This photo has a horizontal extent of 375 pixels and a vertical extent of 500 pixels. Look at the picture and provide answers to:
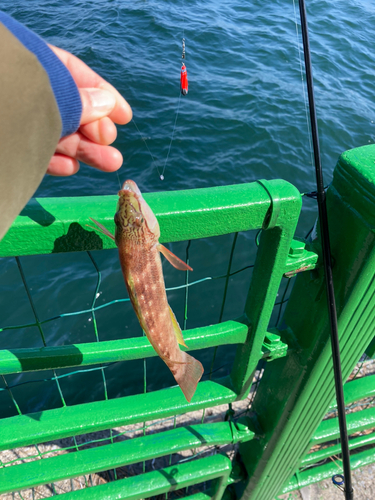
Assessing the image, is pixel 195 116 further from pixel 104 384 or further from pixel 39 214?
pixel 39 214

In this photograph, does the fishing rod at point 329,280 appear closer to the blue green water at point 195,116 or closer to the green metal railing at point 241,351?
the green metal railing at point 241,351

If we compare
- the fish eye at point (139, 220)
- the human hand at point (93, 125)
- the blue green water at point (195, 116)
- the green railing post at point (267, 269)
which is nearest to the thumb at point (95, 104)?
the human hand at point (93, 125)

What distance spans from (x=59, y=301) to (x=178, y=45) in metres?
10.5

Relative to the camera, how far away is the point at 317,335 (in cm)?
199

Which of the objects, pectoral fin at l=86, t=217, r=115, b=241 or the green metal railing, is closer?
pectoral fin at l=86, t=217, r=115, b=241

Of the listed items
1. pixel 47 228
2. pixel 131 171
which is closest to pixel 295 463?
pixel 47 228

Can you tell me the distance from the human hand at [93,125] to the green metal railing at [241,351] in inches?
5.9

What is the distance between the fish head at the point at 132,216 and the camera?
1.25 metres

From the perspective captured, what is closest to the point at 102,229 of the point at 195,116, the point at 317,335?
the point at 317,335

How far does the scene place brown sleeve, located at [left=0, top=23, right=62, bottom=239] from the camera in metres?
0.74

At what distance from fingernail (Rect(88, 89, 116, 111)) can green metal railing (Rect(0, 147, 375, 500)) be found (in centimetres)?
38

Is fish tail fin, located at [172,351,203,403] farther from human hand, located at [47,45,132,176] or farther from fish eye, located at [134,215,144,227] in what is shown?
human hand, located at [47,45,132,176]

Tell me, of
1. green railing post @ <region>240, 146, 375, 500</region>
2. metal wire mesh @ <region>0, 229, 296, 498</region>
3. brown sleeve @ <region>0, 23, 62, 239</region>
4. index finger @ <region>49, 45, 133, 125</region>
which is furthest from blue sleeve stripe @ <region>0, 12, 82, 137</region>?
green railing post @ <region>240, 146, 375, 500</region>

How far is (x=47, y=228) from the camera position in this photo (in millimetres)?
1279
